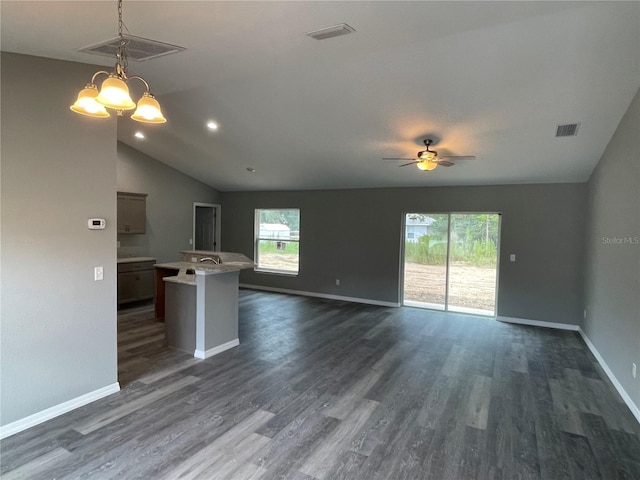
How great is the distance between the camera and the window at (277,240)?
864 centimetres

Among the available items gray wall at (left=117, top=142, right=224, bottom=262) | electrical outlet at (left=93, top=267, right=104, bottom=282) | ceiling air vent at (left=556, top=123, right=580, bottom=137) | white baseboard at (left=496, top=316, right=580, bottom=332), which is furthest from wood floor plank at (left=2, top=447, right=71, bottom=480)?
white baseboard at (left=496, top=316, right=580, bottom=332)

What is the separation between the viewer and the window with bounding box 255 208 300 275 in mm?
8641

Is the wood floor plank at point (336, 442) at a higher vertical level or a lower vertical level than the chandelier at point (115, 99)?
lower

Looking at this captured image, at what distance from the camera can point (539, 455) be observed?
8.58 feet

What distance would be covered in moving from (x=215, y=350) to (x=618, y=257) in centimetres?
469

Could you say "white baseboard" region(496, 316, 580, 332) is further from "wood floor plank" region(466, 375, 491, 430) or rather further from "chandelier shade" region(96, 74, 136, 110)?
"chandelier shade" region(96, 74, 136, 110)

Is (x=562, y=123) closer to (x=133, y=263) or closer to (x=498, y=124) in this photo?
(x=498, y=124)

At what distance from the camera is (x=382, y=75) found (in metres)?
3.60

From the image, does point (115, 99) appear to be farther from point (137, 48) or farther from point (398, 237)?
point (398, 237)

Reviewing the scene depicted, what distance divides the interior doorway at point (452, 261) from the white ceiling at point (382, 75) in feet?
2.85

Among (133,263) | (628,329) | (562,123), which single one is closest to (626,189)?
(562,123)

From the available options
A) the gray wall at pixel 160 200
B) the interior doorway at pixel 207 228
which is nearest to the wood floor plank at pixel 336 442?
the gray wall at pixel 160 200

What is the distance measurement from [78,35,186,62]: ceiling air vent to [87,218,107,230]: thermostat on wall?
1.37m

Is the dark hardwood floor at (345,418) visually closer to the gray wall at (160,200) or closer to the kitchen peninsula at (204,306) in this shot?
the kitchen peninsula at (204,306)
